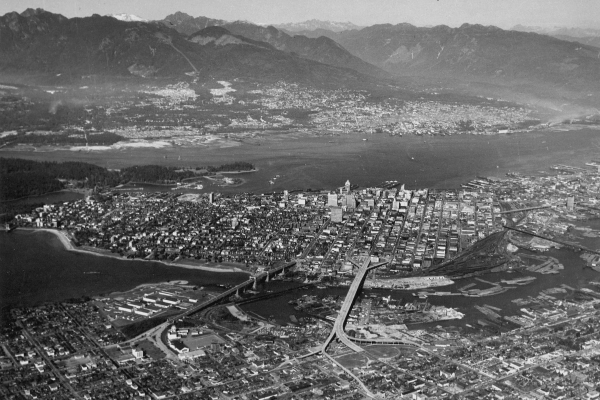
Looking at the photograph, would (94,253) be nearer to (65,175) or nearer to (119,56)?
(65,175)

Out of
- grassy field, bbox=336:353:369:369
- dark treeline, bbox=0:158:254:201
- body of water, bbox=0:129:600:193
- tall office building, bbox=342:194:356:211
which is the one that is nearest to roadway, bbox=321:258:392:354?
grassy field, bbox=336:353:369:369

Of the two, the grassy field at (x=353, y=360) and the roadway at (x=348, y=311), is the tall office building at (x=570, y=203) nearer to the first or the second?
the roadway at (x=348, y=311)

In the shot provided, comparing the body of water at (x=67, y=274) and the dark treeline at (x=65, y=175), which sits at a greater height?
the dark treeline at (x=65, y=175)

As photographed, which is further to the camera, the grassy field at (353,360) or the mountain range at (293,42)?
the mountain range at (293,42)

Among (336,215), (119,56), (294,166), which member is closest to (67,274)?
(336,215)

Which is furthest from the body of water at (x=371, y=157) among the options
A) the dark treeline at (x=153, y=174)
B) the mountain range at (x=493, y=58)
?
the mountain range at (x=493, y=58)

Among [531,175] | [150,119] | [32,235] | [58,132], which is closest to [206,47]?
[150,119]

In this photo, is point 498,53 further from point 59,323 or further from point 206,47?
point 59,323

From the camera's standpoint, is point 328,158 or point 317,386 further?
point 328,158
